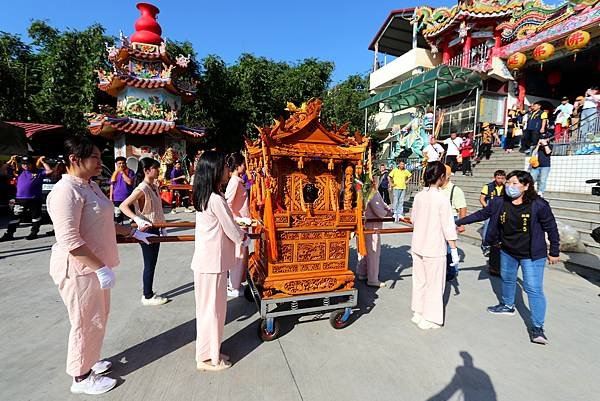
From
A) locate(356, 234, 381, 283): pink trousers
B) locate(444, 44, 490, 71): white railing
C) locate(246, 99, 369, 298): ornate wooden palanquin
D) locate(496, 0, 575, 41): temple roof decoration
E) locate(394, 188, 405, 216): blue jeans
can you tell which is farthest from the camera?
locate(444, 44, 490, 71): white railing

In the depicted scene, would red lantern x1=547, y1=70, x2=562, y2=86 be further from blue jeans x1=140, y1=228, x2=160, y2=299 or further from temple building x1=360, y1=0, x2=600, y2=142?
blue jeans x1=140, y1=228, x2=160, y2=299

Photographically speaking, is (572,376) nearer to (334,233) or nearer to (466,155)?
(334,233)

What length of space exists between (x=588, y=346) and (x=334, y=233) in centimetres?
256

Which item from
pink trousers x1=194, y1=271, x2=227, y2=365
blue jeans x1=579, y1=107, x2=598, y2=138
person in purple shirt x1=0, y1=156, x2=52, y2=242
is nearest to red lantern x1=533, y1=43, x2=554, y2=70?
blue jeans x1=579, y1=107, x2=598, y2=138

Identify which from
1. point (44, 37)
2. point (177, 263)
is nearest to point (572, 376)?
point (177, 263)

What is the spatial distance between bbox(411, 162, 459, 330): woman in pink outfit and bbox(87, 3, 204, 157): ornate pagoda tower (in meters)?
12.1

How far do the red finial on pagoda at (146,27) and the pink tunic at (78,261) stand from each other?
14.0m

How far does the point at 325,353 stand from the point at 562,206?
7274mm

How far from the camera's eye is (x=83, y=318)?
2.00m

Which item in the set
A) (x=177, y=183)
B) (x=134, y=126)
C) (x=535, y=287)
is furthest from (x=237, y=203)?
(x=134, y=126)

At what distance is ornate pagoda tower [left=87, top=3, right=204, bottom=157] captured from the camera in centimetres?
1234

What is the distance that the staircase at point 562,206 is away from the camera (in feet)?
18.8

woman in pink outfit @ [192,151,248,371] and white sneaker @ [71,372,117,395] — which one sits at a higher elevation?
woman in pink outfit @ [192,151,248,371]

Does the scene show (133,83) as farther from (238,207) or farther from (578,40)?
(578,40)
